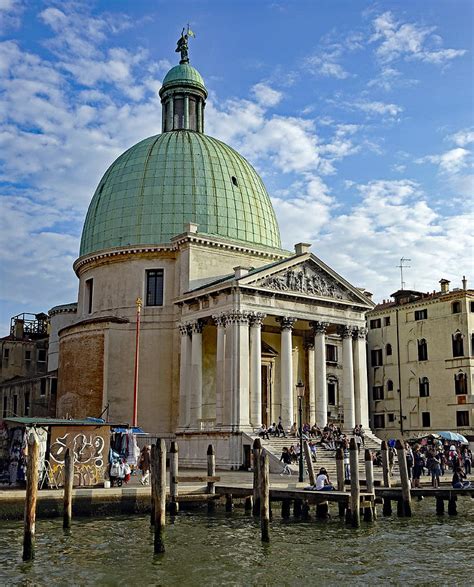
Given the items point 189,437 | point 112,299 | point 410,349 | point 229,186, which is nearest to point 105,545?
point 189,437

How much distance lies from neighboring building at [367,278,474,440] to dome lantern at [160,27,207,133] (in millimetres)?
16770

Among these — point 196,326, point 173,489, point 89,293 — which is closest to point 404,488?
point 173,489

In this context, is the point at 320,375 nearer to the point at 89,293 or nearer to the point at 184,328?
the point at 184,328

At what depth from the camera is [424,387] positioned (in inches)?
1794

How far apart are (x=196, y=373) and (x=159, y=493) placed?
56.9 feet

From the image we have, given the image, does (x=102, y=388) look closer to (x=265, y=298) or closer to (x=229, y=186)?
(x=265, y=298)

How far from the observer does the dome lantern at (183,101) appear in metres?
42.6

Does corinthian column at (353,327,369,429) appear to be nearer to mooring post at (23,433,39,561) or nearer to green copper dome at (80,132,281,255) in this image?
green copper dome at (80,132,281,255)

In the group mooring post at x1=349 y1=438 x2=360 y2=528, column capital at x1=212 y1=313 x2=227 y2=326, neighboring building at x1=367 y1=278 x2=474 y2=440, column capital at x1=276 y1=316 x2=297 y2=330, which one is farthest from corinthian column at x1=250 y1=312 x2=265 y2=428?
neighboring building at x1=367 y1=278 x2=474 y2=440

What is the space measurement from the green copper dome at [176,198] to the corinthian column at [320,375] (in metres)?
5.95

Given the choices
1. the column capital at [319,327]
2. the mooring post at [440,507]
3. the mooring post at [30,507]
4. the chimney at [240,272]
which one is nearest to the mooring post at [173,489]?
the mooring post at [30,507]

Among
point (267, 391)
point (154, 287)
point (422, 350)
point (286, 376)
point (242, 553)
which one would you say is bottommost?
point (242, 553)

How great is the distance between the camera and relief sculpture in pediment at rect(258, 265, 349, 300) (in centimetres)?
3403

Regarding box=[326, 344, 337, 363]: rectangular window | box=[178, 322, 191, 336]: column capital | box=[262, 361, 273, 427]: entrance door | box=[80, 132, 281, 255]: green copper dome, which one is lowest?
box=[262, 361, 273, 427]: entrance door
